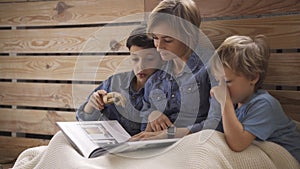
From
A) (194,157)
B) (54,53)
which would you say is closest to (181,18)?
(194,157)

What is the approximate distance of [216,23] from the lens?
1.62 m

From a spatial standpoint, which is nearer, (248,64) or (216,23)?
(248,64)

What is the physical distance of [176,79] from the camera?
57.9 inches

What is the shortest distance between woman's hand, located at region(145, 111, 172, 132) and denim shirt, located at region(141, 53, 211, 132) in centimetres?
3

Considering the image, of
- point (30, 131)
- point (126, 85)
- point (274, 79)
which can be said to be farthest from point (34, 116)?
point (274, 79)

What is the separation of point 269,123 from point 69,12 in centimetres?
125

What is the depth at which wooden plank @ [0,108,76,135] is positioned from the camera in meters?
2.19

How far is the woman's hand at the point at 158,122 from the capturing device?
4.52 feet

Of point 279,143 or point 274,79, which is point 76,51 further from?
point 279,143

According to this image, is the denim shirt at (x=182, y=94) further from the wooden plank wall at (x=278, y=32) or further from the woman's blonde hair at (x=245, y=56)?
the wooden plank wall at (x=278, y=32)

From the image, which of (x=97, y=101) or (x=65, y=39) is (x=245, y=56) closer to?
(x=97, y=101)

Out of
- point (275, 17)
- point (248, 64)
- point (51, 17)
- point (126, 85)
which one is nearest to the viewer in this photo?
point (248, 64)

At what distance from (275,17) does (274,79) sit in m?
0.22

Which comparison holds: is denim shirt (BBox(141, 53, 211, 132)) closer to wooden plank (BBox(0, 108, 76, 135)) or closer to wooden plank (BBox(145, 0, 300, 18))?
wooden plank (BBox(145, 0, 300, 18))
